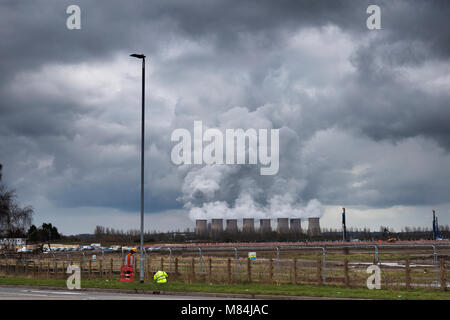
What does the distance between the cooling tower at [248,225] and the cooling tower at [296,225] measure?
14.0m

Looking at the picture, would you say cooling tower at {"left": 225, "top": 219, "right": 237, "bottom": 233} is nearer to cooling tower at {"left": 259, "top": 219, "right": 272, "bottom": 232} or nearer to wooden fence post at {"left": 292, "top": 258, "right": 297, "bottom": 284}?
cooling tower at {"left": 259, "top": 219, "right": 272, "bottom": 232}

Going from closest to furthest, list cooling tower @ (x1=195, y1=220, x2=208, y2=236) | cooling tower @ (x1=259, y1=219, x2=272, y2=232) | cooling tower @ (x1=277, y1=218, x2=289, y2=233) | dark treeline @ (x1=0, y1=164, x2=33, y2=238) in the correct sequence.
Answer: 1. dark treeline @ (x1=0, y1=164, x2=33, y2=238)
2. cooling tower @ (x1=195, y1=220, x2=208, y2=236)
3. cooling tower @ (x1=277, y1=218, x2=289, y2=233)
4. cooling tower @ (x1=259, y1=219, x2=272, y2=232)

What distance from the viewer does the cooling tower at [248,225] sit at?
602ft

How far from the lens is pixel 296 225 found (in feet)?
617

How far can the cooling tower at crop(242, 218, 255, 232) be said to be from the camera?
183500mm

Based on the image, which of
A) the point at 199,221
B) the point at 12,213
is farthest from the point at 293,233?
the point at 12,213

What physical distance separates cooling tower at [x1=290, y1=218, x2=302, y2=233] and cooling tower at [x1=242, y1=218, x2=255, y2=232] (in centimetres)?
1401

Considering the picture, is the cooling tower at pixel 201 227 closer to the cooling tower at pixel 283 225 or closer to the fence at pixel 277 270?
the cooling tower at pixel 283 225

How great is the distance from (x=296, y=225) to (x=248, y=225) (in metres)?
17.4

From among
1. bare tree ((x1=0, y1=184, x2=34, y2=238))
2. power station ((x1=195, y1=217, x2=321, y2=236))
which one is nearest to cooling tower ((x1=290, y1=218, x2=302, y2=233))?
power station ((x1=195, y1=217, x2=321, y2=236))

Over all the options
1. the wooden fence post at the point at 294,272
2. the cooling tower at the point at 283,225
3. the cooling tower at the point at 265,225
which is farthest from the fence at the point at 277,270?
the cooling tower at the point at 265,225

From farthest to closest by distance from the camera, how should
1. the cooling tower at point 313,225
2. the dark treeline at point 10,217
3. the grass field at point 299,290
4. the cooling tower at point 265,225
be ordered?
the cooling tower at point 313,225 → the cooling tower at point 265,225 → the dark treeline at point 10,217 → the grass field at point 299,290
